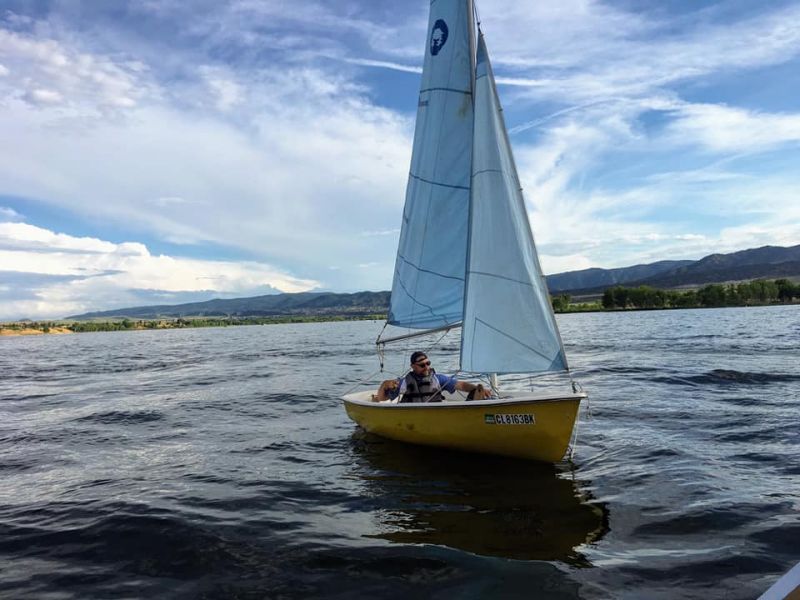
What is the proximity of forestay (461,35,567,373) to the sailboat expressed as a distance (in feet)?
0.07

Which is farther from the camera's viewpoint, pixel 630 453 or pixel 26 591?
pixel 630 453

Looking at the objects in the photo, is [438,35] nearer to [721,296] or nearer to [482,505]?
[482,505]

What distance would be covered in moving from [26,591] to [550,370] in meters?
9.35

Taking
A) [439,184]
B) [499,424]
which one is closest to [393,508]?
[499,424]

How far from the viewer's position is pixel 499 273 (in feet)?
37.1

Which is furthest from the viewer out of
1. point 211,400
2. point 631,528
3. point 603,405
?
point 211,400

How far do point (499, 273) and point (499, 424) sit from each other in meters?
3.20

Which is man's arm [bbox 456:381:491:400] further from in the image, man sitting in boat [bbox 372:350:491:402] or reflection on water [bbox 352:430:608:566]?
reflection on water [bbox 352:430:608:566]

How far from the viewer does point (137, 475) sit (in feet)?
41.4

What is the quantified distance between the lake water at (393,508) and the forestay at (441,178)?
14.2ft

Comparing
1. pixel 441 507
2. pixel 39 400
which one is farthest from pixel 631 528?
pixel 39 400

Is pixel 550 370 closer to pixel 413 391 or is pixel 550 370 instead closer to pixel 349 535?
pixel 413 391

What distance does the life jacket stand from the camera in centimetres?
1324

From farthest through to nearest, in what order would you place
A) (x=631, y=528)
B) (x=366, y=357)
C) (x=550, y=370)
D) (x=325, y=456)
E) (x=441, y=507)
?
(x=366, y=357) < (x=325, y=456) < (x=550, y=370) < (x=441, y=507) < (x=631, y=528)
